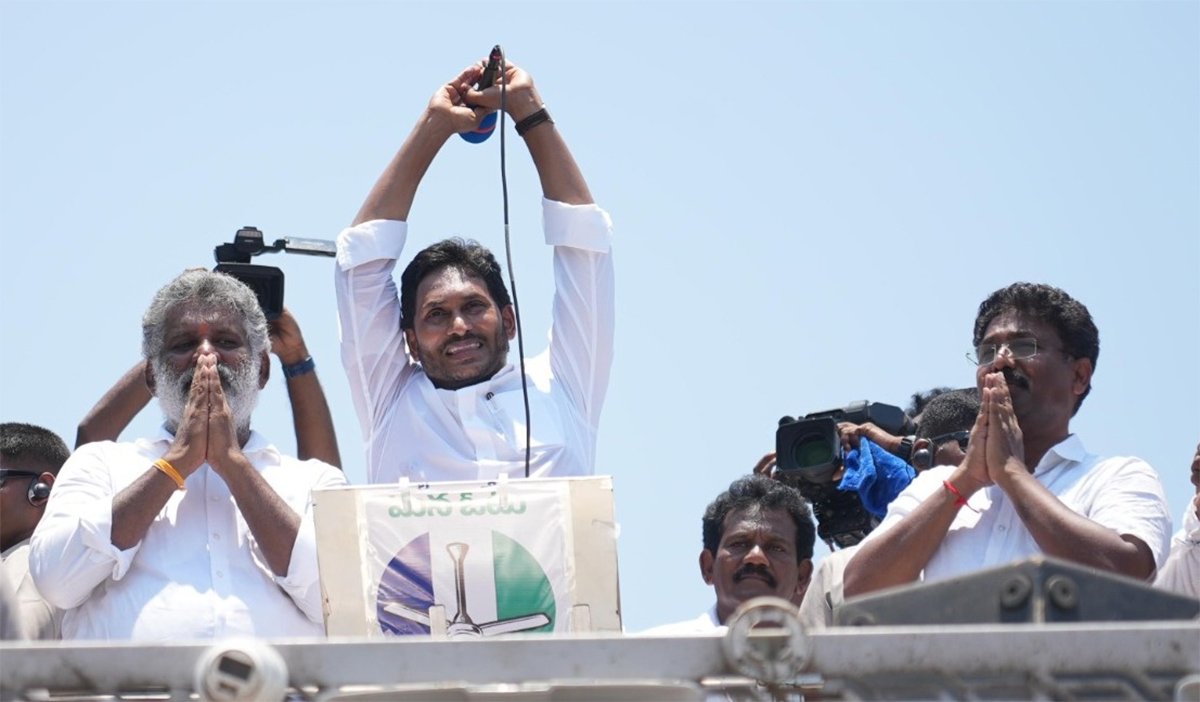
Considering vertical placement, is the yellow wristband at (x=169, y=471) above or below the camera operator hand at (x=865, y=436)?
below

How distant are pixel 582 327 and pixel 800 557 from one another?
1.17 metres

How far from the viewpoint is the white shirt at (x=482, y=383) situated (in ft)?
18.4

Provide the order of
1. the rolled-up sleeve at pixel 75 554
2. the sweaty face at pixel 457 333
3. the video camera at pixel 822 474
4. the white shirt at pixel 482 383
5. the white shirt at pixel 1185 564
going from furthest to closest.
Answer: the video camera at pixel 822 474
the sweaty face at pixel 457 333
the white shirt at pixel 482 383
the white shirt at pixel 1185 564
the rolled-up sleeve at pixel 75 554

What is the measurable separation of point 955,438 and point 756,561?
2.85 feet

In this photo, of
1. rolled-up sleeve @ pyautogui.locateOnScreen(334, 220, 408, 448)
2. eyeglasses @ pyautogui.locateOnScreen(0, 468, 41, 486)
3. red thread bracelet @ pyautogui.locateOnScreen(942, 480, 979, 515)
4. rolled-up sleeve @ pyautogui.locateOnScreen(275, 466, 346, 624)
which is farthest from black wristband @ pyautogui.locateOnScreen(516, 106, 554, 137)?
eyeglasses @ pyautogui.locateOnScreen(0, 468, 41, 486)

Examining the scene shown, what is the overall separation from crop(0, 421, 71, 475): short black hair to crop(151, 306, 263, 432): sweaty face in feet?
3.65

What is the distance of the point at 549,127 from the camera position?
6059 mm

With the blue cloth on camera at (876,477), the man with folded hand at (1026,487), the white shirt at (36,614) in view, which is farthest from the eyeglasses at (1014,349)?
the white shirt at (36,614)

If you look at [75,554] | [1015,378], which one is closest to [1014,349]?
[1015,378]

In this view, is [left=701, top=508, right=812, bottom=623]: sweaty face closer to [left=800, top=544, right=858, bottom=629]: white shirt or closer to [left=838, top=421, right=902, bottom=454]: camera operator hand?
[left=800, top=544, right=858, bottom=629]: white shirt

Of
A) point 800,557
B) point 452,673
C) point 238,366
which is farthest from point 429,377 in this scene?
point 452,673

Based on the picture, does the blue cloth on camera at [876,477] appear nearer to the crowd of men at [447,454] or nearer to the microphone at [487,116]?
the crowd of men at [447,454]

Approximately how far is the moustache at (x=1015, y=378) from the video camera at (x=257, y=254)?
2.22 meters

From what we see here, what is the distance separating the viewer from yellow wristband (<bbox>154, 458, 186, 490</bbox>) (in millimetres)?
4977
